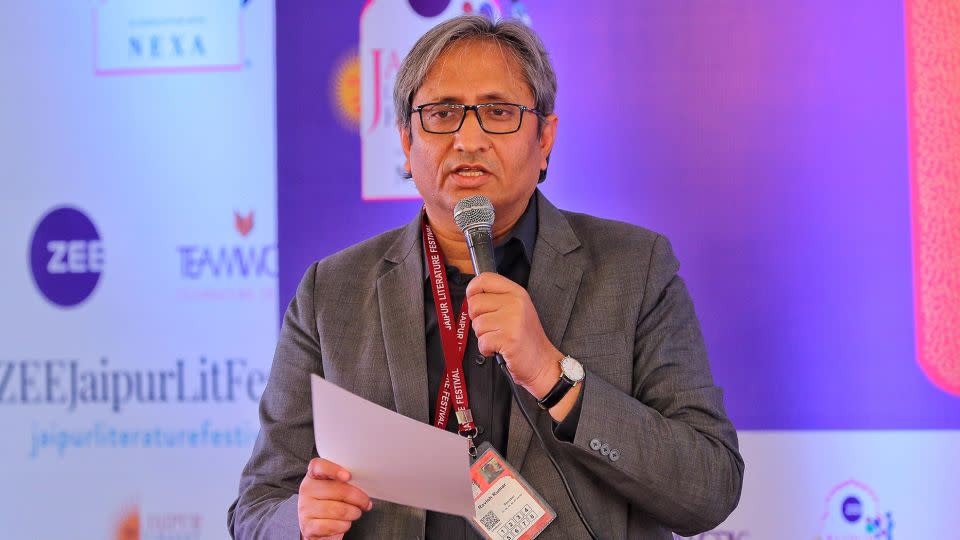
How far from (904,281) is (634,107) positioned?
920 millimetres

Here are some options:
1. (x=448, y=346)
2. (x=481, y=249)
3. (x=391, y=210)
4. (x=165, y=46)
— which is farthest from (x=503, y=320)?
(x=165, y=46)

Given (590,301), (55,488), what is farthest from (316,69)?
(55,488)

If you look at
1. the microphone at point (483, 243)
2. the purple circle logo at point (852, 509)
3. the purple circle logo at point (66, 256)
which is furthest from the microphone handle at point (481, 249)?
the purple circle logo at point (66, 256)

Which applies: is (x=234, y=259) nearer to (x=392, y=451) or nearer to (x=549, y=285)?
(x=549, y=285)

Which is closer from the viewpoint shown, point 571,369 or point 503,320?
point 503,320

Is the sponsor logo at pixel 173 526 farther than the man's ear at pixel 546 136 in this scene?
Yes

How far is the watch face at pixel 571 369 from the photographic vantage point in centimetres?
162

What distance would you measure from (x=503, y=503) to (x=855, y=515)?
4.53 feet

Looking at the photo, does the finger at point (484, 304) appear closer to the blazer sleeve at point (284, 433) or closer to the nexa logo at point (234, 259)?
the blazer sleeve at point (284, 433)

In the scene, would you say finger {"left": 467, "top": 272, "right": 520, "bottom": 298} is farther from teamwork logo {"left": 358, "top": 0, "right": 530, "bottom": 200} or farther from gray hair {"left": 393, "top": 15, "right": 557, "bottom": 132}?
teamwork logo {"left": 358, "top": 0, "right": 530, "bottom": 200}

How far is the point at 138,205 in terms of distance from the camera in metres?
3.06

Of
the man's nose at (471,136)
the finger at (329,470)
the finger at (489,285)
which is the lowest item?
the finger at (329,470)

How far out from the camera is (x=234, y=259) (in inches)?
117

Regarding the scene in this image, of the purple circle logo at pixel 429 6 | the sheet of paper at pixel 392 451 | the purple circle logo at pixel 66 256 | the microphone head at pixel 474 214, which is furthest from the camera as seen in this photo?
the purple circle logo at pixel 66 256
